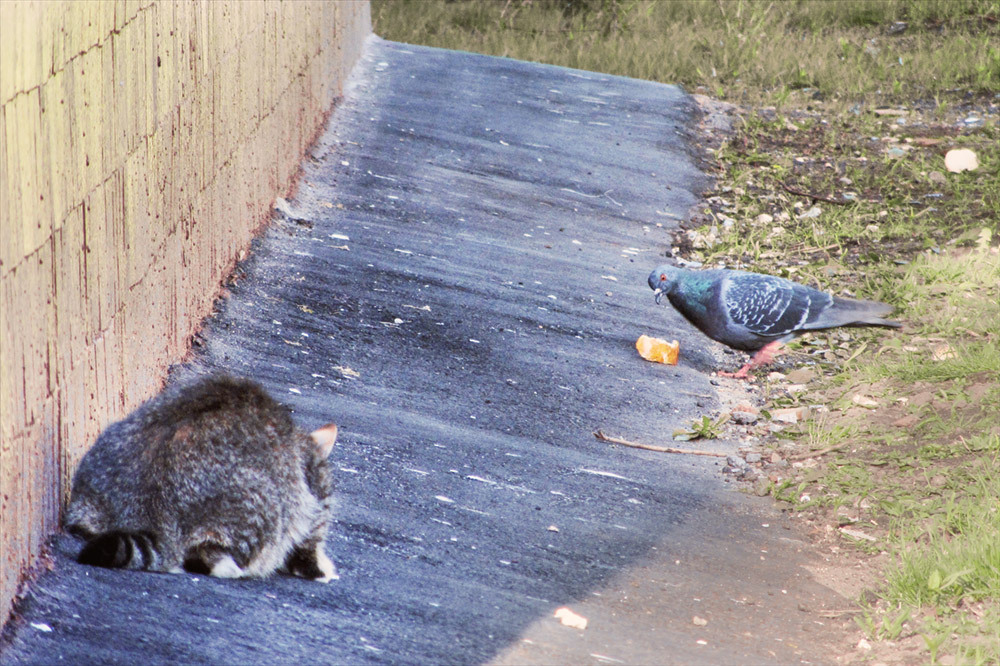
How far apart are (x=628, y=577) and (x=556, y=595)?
0.35 metres

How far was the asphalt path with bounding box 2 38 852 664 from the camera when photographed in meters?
3.20

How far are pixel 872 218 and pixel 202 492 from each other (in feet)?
22.8

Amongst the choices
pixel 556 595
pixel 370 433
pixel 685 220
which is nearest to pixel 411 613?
pixel 556 595

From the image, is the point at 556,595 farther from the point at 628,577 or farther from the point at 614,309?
the point at 614,309

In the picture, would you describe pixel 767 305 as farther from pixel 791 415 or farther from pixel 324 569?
pixel 324 569

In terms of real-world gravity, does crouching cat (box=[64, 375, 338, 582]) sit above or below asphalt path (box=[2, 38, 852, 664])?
above

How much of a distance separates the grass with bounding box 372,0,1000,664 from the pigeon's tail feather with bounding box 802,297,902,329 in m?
0.27

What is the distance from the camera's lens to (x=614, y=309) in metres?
6.57

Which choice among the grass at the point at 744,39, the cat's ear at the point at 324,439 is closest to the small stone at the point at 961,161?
the grass at the point at 744,39

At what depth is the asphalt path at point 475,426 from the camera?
126 inches

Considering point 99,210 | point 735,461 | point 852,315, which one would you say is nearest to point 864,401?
point 852,315

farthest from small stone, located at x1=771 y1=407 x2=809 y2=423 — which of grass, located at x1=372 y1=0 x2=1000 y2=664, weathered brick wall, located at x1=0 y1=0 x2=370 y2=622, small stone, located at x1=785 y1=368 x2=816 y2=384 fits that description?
weathered brick wall, located at x1=0 y1=0 x2=370 y2=622

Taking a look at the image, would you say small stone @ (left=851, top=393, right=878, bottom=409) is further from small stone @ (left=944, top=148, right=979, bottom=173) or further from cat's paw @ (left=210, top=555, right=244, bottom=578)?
small stone @ (left=944, top=148, right=979, bottom=173)

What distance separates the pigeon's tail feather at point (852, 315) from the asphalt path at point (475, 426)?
30.3 inches
